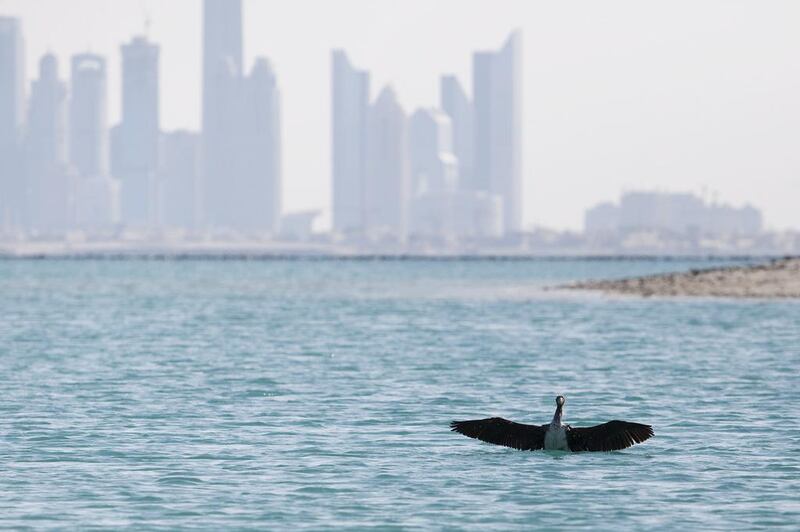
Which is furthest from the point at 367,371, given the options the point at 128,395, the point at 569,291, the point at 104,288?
the point at 104,288

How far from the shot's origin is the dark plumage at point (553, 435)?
25.3 metres

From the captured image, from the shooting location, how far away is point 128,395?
36.4 meters

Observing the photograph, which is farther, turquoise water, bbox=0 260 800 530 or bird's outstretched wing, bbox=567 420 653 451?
bird's outstretched wing, bbox=567 420 653 451

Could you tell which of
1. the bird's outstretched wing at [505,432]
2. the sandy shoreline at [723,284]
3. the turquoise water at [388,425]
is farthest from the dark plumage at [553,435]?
the sandy shoreline at [723,284]

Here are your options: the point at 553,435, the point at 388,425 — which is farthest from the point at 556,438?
the point at 388,425

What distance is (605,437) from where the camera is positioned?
2572 cm

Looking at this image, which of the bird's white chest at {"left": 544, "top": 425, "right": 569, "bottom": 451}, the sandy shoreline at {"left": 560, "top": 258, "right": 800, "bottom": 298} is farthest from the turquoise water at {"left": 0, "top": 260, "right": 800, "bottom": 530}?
the sandy shoreline at {"left": 560, "top": 258, "right": 800, "bottom": 298}

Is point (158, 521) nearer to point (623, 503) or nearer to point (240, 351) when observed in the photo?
point (623, 503)

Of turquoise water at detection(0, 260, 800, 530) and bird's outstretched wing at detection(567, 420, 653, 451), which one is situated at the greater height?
bird's outstretched wing at detection(567, 420, 653, 451)

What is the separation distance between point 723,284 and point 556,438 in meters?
77.1

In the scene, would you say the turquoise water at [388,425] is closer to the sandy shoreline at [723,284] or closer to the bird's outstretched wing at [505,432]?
the bird's outstretched wing at [505,432]

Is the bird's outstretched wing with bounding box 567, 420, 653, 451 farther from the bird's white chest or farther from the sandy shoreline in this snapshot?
the sandy shoreline

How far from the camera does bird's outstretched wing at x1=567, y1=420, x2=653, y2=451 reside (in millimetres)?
25297

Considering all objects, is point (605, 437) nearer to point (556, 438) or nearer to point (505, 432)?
point (556, 438)
